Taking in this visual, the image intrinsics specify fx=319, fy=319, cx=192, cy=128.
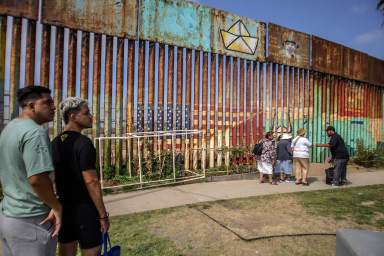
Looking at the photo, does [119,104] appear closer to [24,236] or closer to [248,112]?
[248,112]

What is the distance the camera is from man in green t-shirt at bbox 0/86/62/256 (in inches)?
88.8

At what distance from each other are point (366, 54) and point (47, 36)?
1593 centimetres

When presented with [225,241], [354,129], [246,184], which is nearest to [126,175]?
[246,184]

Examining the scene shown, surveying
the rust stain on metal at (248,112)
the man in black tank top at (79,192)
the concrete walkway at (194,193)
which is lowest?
the concrete walkway at (194,193)

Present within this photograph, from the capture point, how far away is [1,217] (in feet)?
7.83

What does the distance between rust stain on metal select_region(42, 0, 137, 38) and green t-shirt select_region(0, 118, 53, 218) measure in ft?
23.1

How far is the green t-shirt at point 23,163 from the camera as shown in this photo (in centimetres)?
225

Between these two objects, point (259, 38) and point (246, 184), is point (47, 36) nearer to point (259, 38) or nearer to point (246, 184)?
point (246, 184)

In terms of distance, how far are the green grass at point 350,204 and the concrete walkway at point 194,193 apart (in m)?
0.77

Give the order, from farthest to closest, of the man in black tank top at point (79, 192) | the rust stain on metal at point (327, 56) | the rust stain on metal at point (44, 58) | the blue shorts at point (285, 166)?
the rust stain on metal at point (327, 56) < the blue shorts at point (285, 166) < the rust stain on metal at point (44, 58) < the man in black tank top at point (79, 192)

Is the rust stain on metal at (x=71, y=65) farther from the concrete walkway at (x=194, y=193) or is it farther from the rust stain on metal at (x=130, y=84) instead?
the concrete walkway at (x=194, y=193)

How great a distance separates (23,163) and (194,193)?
18.4 feet

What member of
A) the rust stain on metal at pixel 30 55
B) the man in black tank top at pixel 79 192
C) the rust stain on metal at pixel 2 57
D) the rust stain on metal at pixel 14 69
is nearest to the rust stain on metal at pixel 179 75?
the rust stain on metal at pixel 30 55

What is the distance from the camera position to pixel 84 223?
262 cm
